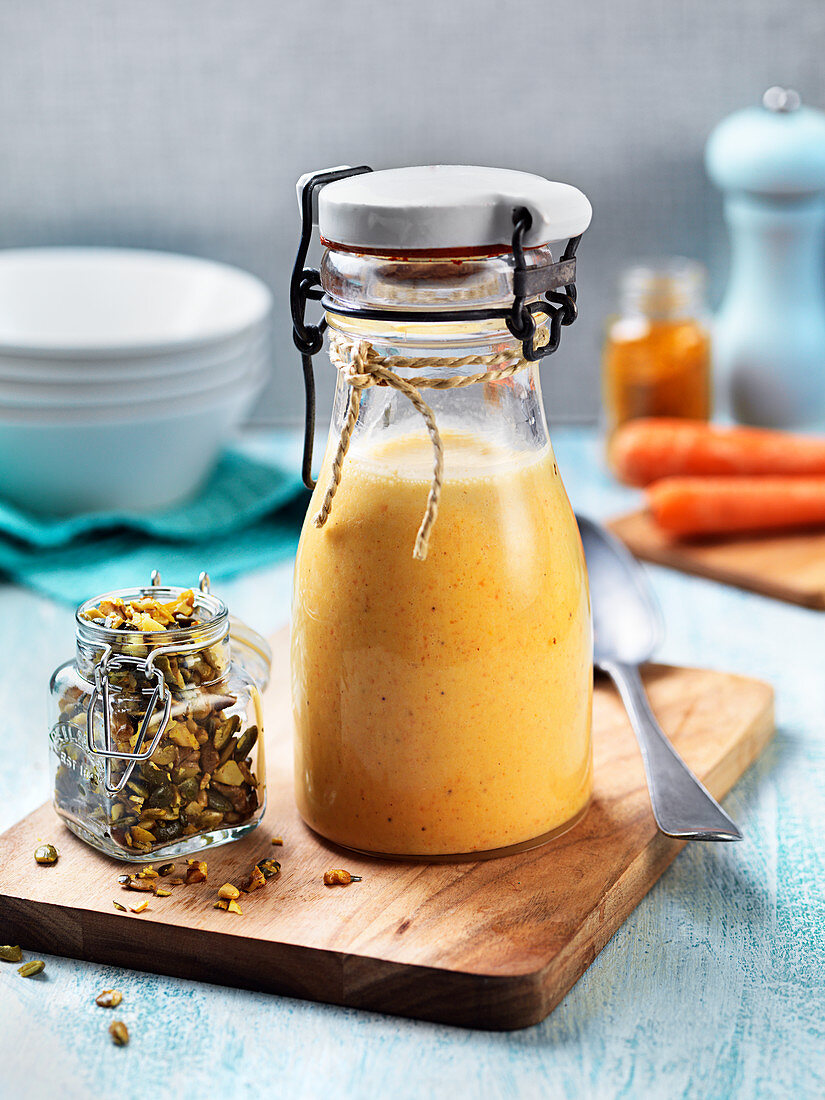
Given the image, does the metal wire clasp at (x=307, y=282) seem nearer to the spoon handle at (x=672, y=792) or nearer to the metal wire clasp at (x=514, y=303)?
the metal wire clasp at (x=514, y=303)

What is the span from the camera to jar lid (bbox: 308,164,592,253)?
22.0 inches

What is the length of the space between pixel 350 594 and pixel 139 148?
125 centimetres

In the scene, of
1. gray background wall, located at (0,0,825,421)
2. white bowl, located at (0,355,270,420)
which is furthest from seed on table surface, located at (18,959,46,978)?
gray background wall, located at (0,0,825,421)

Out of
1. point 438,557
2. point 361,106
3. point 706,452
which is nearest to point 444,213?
point 438,557

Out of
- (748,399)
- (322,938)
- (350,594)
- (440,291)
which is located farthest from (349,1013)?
(748,399)

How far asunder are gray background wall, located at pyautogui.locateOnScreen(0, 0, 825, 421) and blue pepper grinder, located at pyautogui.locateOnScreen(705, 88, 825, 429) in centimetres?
12

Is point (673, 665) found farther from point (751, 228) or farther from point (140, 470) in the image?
point (751, 228)

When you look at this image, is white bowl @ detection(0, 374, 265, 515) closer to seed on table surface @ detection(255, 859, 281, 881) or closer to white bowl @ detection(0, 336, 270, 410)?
white bowl @ detection(0, 336, 270, 410)

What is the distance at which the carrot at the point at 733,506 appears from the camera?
1256 millimetres

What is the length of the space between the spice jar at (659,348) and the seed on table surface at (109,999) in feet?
3.43

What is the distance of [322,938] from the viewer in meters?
0.60

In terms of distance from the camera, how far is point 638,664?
92 cm

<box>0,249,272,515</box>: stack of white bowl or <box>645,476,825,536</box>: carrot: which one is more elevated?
<box>0,249,272,515</box>: stack of white bowl

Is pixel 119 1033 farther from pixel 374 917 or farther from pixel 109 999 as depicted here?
pixel 374 917
